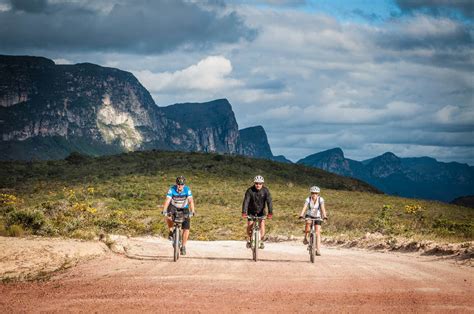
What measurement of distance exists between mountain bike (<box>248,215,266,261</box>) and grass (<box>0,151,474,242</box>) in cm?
652

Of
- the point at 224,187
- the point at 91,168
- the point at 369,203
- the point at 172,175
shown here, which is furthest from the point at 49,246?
the point at 91,168

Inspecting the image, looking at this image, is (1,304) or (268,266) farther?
(268,266)

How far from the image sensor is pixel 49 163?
101625 mm

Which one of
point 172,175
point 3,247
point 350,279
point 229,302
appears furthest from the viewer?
point 172,175

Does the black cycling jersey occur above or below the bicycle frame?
above

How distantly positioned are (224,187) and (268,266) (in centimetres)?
6381

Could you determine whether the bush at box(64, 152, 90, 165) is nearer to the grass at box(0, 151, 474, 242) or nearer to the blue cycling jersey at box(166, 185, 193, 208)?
the grass at box(0, 151, 474, 242)

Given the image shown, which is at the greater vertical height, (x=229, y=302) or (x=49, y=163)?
(x=49, y=163)

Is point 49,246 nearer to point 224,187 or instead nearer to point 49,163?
point 224,187

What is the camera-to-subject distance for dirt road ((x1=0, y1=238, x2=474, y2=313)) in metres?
10.3

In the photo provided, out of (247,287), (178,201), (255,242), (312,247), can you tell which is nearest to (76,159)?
(178,201)

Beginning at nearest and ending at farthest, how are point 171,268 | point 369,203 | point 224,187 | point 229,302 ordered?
point 229,302
point 171,268
point 369,203
point 224,187

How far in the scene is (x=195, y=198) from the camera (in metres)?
71.6

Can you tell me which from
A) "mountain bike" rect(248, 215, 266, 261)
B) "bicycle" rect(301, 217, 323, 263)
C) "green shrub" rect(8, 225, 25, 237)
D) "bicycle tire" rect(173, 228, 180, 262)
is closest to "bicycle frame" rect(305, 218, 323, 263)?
"bicycle" rect(301, 217, 323, 263)
